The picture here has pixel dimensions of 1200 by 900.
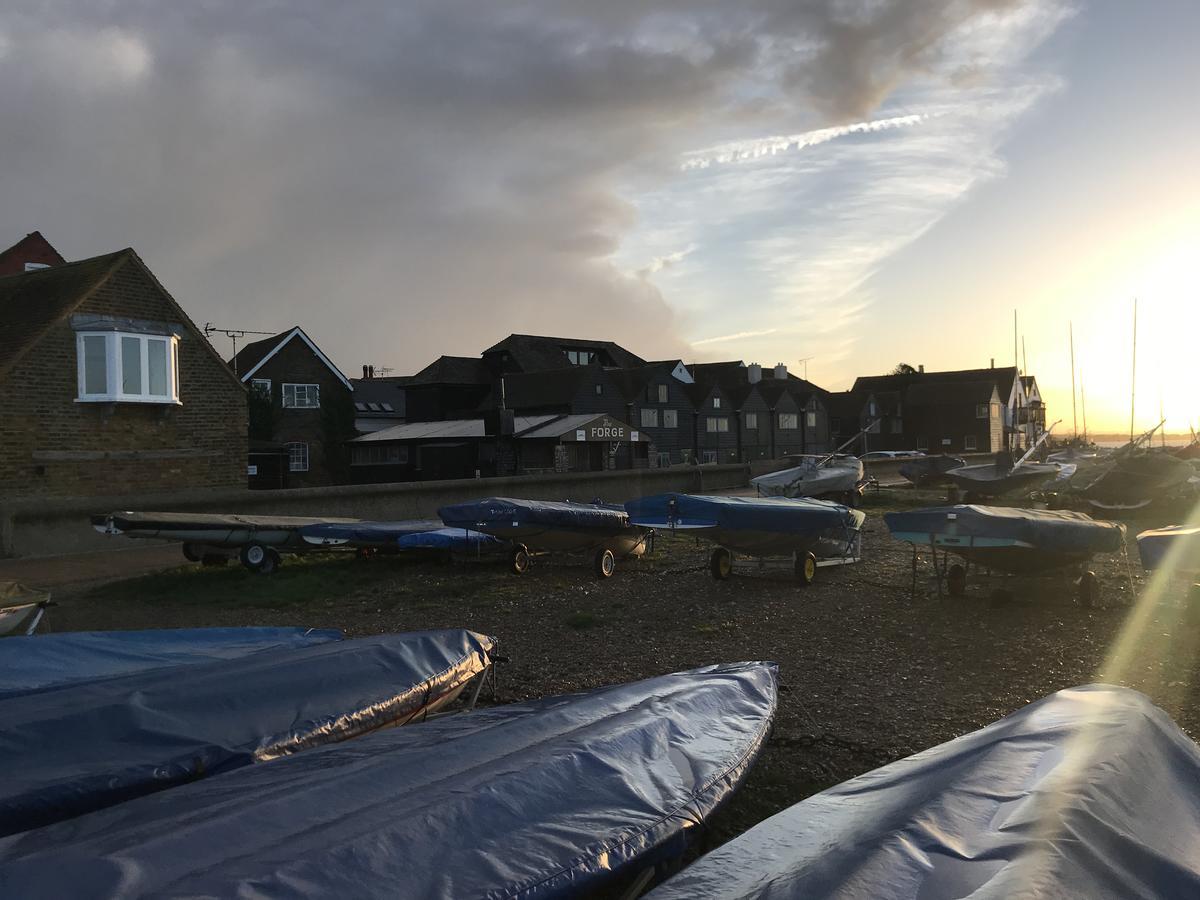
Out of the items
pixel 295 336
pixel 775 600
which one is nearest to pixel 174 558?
pixel 775 600

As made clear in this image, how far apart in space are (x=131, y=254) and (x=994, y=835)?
26.7 metres

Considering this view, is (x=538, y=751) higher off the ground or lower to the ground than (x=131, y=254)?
lower

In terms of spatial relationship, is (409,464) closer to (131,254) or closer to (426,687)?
(131,254)

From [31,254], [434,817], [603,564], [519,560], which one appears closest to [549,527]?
[519,560]

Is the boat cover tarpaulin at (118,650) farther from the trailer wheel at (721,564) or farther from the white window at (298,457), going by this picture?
the white window at (298,457)

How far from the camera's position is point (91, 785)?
18.0ft

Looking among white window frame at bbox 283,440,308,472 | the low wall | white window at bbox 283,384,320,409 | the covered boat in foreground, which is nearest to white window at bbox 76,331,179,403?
the low wall

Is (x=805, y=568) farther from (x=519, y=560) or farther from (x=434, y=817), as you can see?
(x=434, y=817)

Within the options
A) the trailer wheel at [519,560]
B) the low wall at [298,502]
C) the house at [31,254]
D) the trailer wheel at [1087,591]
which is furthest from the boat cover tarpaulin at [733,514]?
the house at [31,254]

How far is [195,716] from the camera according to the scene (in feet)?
20.7

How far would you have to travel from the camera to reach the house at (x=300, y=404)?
159 feet

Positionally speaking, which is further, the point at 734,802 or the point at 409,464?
the point at 409,464

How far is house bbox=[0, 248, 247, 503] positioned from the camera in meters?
21.8

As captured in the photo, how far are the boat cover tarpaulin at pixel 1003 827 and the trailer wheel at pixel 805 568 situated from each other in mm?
10836
